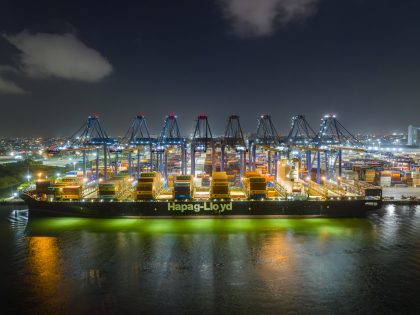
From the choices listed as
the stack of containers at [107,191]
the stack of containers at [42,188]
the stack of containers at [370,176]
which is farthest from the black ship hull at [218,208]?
the stack of containers at [370,176]

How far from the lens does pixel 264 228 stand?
2717 cm

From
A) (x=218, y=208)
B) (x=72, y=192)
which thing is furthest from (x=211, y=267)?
(x=72, y=192)

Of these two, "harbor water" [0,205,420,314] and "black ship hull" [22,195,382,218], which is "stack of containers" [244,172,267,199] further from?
"harbor water" [0,205,420,314]

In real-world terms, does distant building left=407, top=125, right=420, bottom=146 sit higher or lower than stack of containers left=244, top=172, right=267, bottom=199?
higher

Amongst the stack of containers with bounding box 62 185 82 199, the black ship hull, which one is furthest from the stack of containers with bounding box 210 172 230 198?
the stack of containers with bounding box 62 185 82 199

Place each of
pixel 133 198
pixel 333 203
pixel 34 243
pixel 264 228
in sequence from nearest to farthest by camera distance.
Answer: pixel 34 243 → pixel 264 228 → pixel 333 203 → pixel 133 198

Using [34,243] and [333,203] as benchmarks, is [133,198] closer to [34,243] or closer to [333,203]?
[34,243]

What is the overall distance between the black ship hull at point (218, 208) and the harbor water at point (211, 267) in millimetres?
1085

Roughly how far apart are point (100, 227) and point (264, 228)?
42.8ft

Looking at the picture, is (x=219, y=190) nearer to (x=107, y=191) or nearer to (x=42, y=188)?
(x=107, y=191)

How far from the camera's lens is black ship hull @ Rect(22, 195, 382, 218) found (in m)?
29.9

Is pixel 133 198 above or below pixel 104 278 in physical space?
above

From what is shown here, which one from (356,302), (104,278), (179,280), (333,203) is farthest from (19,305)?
(333,203)

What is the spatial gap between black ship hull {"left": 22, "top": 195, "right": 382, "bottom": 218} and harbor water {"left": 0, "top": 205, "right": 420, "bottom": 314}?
1.08 metres
